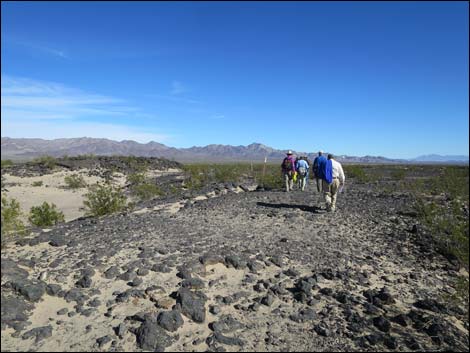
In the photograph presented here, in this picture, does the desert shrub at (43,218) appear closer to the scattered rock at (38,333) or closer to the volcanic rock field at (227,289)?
the volcanic rock field at (227,289)

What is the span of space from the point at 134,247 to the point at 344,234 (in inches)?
193

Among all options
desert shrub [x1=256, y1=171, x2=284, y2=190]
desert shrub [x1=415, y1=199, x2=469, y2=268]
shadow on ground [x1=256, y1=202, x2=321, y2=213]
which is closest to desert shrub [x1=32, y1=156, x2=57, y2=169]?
desert shrub [x1=256, y1=171, x2=284, y2=190]

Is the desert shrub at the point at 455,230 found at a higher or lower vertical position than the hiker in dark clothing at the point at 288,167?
lower

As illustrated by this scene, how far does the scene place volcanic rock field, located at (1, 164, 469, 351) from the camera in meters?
4.89

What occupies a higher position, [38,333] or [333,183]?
[333,183]

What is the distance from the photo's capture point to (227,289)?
6.14m

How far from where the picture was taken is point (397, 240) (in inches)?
363

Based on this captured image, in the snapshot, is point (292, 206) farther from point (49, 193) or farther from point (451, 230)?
point (49, 193)

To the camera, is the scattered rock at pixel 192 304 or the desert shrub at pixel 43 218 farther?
the desert shrub at pixel 43 218

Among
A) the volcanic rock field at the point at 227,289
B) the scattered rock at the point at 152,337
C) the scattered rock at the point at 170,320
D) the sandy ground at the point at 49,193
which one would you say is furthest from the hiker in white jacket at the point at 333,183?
the sandy ground at the point at 49,193

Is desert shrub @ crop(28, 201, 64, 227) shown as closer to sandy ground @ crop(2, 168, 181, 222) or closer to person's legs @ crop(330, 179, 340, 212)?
sandy ground @ crop(2, 168, 181, 222)

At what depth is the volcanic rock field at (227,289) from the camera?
4.89m

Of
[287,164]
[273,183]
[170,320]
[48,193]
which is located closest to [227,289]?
[170,320]

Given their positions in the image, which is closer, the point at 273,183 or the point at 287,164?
the point at 287,164
